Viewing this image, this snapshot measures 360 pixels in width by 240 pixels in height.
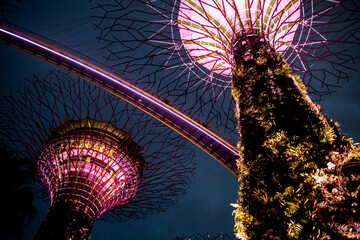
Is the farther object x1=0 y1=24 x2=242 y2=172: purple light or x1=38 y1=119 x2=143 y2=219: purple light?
x1=0 y1=24 x2=242 y2=172: purple light

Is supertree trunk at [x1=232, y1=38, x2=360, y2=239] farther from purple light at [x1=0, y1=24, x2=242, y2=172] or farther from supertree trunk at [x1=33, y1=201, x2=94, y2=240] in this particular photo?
purple light at [x1=0, y1=24, x2=242, y2=172]

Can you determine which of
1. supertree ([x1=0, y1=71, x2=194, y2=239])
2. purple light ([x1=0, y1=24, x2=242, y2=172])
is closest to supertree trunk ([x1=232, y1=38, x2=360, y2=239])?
supertree ([x1=0, y1=71, x2=194, y2=239])

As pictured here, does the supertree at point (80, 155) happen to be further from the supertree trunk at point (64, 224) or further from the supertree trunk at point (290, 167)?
the supertree trunk at point (290, 167)

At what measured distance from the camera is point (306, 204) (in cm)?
226

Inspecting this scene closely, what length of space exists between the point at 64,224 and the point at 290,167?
22.4 ft

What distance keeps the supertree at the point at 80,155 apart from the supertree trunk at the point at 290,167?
15.6 feet

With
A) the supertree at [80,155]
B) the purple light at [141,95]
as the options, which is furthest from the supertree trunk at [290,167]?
the purple light at [141,95]

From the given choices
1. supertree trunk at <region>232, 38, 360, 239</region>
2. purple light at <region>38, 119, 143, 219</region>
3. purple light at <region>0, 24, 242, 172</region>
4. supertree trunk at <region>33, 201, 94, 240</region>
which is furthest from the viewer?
purple light at <region>0, 24, 242, 172</region>

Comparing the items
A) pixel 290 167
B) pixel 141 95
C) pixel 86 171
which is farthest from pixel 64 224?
pixel 290 167

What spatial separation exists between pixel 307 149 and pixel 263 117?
2.87 feet

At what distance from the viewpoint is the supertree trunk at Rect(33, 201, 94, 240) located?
19.6 feet

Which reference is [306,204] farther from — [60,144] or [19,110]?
[19,110]

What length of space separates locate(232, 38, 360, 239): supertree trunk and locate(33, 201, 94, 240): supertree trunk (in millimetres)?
5564

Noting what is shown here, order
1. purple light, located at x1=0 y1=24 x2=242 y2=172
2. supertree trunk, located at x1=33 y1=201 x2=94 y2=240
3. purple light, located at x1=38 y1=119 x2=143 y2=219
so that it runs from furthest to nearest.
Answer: purple light, located at x1=0 y1=24 x2=242 y2=172 → purple light, located at x1=38 y1=119 x2=143 y2=219 → supertree trunk, located at x1=33 y1=201 x2=94 y2=240
